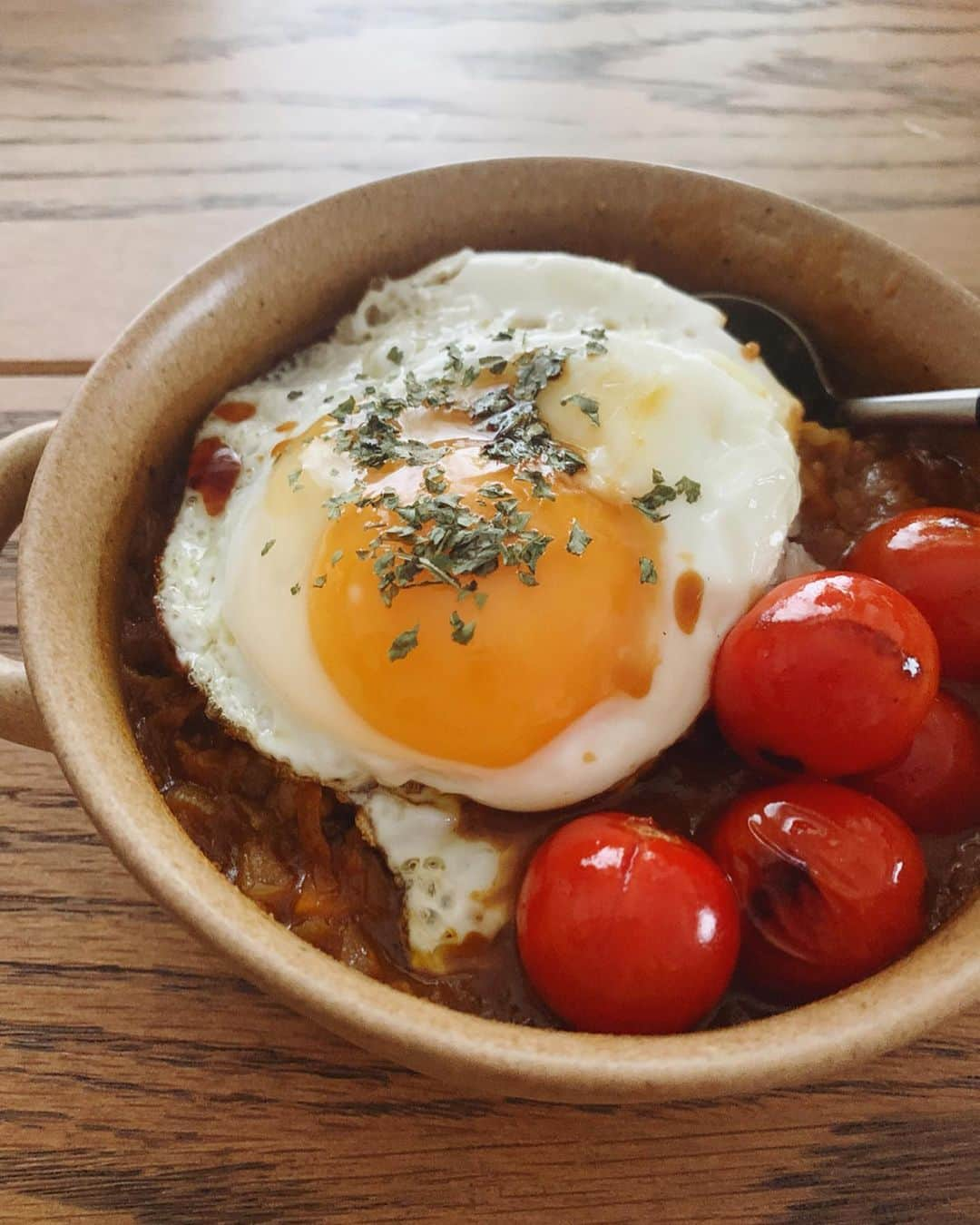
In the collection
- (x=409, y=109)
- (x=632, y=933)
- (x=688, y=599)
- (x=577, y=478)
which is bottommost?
(x=632, y=933)

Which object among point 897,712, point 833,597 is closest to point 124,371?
point 833,597

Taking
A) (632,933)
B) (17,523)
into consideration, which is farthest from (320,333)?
(632,933)

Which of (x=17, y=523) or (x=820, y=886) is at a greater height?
(x=17, y=523)

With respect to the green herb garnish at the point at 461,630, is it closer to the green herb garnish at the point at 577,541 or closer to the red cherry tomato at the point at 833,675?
the green herb garnish at the point at 577,541

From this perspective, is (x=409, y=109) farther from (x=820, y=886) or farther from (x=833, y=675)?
(x=820, y=886)

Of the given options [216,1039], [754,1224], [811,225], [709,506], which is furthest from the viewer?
[811,225]

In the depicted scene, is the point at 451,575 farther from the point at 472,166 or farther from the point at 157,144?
the point at 157,144
